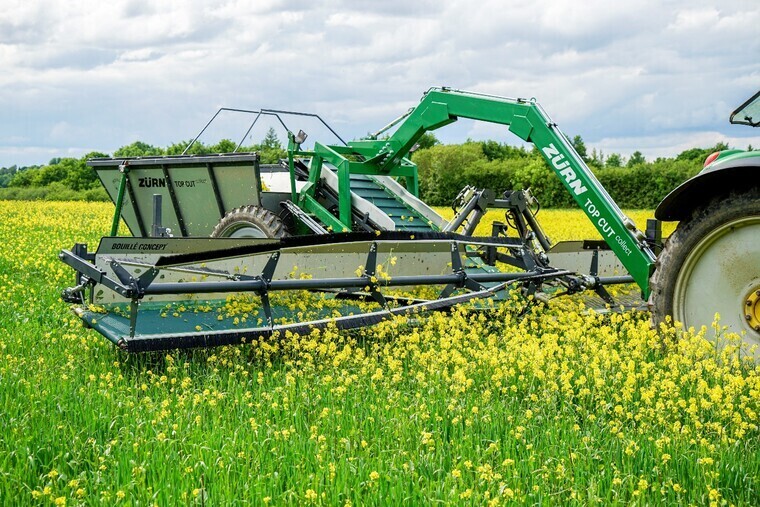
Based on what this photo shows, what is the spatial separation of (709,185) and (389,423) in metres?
2.72

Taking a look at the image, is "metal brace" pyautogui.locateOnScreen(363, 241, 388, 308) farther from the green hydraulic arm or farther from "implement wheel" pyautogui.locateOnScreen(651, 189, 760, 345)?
"implement wheel" pyautogui.locateOnScreen(651, 189, 760, 345)

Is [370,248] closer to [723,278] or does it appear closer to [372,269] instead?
[372,269]

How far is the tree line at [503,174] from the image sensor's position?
1351 inches

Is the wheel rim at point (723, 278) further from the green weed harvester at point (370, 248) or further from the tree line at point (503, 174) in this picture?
the tree line at point (503, 174)

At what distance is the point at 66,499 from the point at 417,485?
4.84 feet

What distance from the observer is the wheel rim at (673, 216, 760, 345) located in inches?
202

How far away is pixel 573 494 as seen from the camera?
3.32 metres

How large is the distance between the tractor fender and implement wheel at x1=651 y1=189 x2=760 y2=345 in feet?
0.26

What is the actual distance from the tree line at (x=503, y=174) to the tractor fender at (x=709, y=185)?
20.9 m

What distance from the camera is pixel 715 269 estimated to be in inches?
209

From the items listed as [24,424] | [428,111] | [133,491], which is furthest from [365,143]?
[133,491]

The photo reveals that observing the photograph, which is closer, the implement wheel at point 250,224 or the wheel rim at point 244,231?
the implement wheel at point 250,224

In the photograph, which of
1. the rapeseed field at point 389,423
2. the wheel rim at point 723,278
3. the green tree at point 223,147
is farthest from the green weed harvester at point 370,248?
the green tree at point 223,147

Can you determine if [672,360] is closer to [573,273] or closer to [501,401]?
[501,401]
